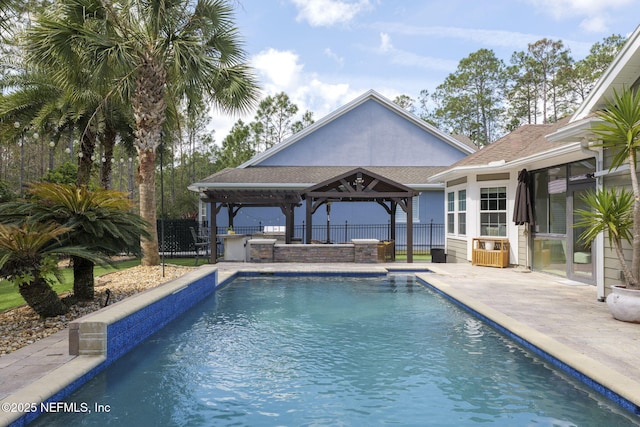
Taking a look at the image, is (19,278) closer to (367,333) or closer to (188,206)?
(367,333)

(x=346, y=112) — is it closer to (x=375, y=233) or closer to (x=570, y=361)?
(x=375, y=233)

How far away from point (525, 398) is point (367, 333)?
8.99 feet

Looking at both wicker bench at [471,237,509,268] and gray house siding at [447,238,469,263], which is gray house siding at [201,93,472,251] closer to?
gray house siding at [447,238,469,263]

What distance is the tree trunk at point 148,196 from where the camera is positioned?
1161cm

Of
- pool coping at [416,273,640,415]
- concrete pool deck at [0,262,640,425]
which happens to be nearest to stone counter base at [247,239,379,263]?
concrete pool deck at [0,262,640,425]

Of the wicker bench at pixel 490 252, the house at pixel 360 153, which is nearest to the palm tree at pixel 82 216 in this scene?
the wicker bench at pixel 490 252

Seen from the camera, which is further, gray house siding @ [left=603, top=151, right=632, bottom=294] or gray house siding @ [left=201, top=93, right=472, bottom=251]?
gray house siding @ [left=201, top=93, right=472, bottom=251]

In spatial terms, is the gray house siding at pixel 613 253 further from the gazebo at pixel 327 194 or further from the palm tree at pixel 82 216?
the palm tree at pixel 82 216

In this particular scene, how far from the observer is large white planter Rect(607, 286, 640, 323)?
6.24 m

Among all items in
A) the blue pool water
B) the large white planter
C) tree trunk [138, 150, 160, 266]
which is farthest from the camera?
tree trunk [138, 150, 160, 266]

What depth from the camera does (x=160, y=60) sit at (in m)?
11.3

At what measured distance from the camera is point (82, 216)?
23.2ft

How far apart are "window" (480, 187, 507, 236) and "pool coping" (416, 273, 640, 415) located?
624 cm

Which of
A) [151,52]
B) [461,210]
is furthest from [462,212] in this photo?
[151,52]
